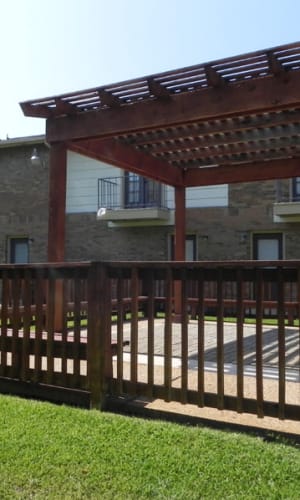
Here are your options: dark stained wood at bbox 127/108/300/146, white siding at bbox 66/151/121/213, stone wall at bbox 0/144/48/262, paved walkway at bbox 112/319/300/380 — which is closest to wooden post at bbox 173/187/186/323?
paved walkway at bbox 112/319/300/380

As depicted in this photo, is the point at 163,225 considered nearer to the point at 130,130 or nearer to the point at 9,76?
the point at 9,76

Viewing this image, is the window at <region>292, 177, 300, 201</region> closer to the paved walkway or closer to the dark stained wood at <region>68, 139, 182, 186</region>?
the dark stained wood at <region>68, 139, 182, 186</region>

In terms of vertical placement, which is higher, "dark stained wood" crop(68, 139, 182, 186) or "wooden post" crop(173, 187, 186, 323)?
"dark stained wood" crop(68, 139, 182, 186)

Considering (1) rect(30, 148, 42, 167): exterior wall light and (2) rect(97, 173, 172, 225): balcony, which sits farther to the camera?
(1) rect(30, 148, 42, 167): exterior wall light

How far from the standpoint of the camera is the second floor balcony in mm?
13523

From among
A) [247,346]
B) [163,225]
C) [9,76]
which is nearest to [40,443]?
[247,346]

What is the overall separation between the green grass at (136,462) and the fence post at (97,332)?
33 cm

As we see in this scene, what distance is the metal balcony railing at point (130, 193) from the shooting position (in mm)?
14055

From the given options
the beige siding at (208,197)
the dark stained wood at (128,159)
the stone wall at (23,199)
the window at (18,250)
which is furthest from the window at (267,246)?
the window at (18,250)

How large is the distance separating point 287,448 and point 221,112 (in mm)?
3743

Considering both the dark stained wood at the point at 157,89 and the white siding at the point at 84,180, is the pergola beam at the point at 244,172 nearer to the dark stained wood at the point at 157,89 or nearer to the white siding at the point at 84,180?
the dark stained wood at the point at 157,89

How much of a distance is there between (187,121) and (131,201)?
921cm

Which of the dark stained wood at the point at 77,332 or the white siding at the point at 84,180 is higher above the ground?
the white siding at the point at 84,180

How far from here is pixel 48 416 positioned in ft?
11.1
